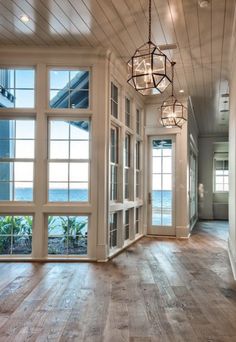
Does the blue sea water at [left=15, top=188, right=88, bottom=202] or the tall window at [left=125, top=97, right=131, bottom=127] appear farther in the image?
the tall window at [left=125, top=97, right=131, bottom=127]

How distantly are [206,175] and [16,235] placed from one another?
9.15m

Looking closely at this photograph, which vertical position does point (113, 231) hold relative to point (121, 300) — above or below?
above

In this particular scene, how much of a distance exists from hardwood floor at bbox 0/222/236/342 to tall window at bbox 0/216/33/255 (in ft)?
1.22

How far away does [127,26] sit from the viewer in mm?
4531

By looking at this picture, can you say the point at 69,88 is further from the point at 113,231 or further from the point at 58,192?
the point at 113,231

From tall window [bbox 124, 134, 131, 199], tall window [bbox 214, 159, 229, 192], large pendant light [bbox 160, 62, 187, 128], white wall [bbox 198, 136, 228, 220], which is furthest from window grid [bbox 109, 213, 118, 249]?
tall window [bbox 214, 159, 229, 192]

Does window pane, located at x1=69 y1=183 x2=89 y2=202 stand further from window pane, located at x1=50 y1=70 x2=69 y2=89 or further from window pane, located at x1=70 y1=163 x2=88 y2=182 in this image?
window pane, located at x1=50 y1=70 x2=69 y2=89

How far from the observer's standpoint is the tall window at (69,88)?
5465 mm

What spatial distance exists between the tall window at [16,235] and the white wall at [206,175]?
871 cm

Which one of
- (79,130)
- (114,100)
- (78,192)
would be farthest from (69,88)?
(78,192)

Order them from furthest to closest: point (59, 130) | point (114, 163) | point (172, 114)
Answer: point (114, 163), point (172, 114), point (59, 130)

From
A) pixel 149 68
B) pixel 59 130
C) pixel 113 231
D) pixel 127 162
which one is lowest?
pixel 113 231

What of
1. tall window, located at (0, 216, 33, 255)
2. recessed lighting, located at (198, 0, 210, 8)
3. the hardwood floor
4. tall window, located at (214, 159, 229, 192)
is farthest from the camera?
tall window, located at (214, 159, 229, 192)

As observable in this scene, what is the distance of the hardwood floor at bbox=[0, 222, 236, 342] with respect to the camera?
109 inches
